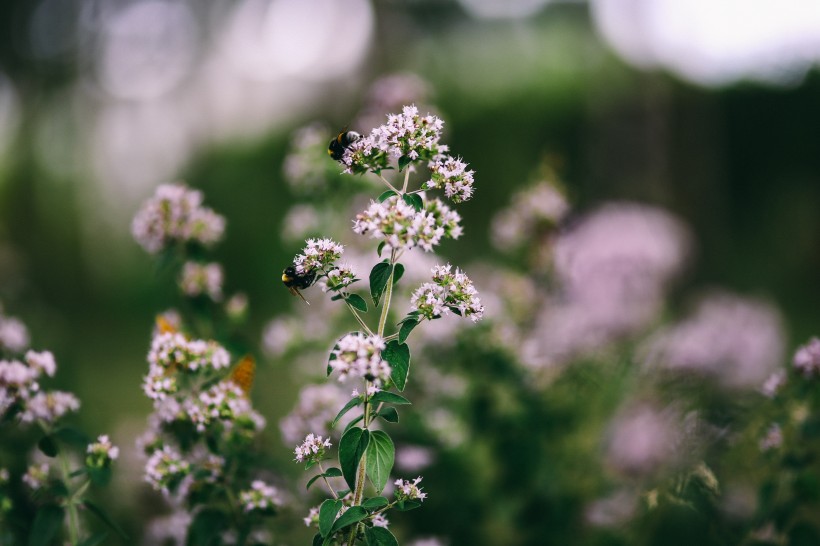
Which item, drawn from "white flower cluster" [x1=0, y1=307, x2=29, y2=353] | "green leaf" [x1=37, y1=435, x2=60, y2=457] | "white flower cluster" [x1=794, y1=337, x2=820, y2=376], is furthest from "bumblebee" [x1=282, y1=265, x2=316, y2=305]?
"white flower cluster" [x1=794, y1=337, x2=820, y2=376]

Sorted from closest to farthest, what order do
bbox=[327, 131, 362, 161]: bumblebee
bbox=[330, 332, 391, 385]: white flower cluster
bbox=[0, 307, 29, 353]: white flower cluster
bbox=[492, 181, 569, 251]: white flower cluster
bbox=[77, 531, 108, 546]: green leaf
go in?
bbox=[330, 332, 391, 385]: white flower cluster → bbox=[327, 131, 362, 161]: bumblebee → bbox=[77, 531, 108, 546]: green leaf → bbox=[0, 307, 29, 353]: white flower cluster → bbox=[492, 181, 569, 251]: white flower cluster

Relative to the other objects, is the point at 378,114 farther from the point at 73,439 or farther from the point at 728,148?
the point at 728,148

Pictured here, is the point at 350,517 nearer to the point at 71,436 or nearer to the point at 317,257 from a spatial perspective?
the point at 317,257

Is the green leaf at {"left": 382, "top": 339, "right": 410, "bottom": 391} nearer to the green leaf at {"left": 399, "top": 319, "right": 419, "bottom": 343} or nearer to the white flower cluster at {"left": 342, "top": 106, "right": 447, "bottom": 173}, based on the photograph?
the green leaf at {"left": 399, "top": 319, "right": 419, "bottom": 343}

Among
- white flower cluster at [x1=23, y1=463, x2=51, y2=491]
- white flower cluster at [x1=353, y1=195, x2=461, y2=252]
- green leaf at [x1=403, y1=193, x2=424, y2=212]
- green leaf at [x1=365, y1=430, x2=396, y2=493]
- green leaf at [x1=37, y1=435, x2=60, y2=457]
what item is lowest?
green leaf at [x1=365, y1=430, x2=396, y2=493]

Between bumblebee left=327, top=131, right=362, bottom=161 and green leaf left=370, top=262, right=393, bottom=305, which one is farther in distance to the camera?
bumblebee left=327, top=131, right=362, bottom=161

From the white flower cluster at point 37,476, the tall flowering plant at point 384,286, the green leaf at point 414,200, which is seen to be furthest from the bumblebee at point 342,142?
the white flower cluster at point 37,476

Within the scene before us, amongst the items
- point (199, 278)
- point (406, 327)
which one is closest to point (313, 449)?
point (406, 327)
